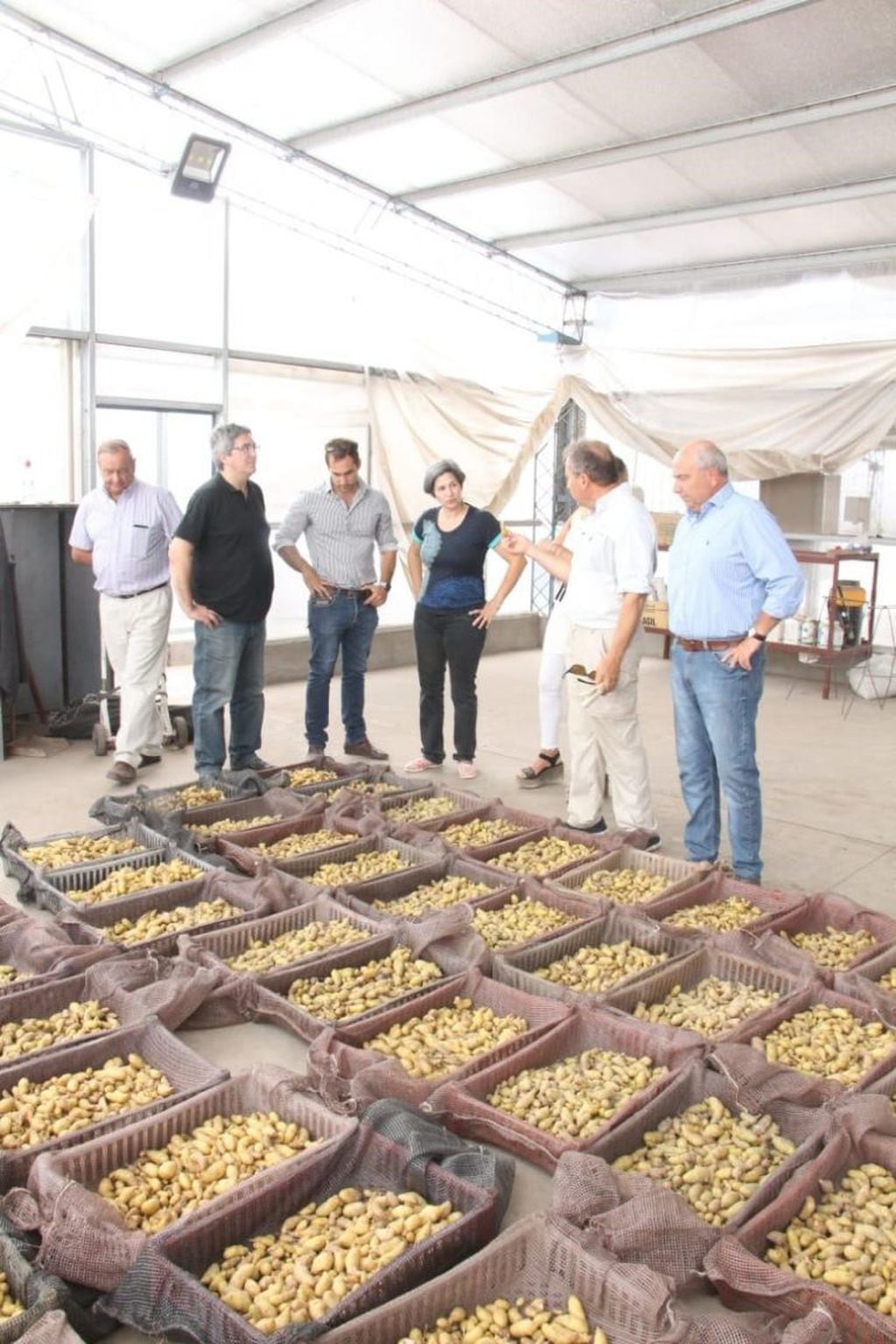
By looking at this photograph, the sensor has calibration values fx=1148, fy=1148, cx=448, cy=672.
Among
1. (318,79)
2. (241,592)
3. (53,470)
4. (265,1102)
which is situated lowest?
(265,1102)

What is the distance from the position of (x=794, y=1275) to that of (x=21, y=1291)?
4.06 feet

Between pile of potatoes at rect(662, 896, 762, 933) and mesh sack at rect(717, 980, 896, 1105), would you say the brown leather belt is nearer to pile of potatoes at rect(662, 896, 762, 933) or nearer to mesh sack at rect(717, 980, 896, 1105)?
pile of potatoes at rect(662, 896, 762, 933)

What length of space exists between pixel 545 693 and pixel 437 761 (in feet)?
2.10

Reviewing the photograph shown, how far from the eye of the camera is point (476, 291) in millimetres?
9320

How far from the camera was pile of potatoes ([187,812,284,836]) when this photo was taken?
162 inches

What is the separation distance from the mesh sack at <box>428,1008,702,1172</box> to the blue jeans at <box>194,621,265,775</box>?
8.05 feet

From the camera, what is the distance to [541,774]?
5223 mm

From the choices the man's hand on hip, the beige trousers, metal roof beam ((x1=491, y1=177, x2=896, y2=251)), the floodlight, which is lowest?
the beige trousers

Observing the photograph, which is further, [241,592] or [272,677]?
[272,677]

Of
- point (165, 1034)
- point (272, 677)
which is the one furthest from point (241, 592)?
point (272, 677)

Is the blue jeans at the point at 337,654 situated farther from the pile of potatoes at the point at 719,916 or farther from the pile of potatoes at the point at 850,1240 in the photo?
the pile of potatoes at the point at 850,1240

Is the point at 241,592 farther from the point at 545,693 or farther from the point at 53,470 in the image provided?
the point at 53,470

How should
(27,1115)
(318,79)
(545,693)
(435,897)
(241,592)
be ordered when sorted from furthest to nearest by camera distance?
1. (318,79)
2. (545,693)
3. (241,592)
4. (435,897)
5. (27,1115)

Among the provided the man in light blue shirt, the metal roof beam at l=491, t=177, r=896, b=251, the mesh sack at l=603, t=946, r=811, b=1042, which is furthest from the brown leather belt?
the metal roof beam at l=491, t=177, r=896, b=251
